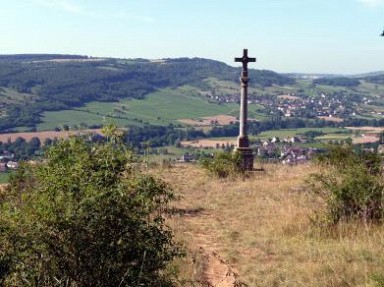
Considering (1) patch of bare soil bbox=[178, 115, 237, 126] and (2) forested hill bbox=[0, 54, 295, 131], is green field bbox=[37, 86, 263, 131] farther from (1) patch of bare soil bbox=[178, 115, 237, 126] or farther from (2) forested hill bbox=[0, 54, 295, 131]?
(2) forested hill bbox=[0, 54, 295, 131]

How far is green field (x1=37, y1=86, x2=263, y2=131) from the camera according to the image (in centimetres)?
8560

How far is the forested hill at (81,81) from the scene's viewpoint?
9862 cm

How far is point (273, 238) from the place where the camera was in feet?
30.3

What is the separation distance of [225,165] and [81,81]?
4810 inches

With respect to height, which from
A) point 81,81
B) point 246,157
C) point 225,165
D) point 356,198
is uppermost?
point 356,198

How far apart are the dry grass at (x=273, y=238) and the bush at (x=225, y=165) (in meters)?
1.96

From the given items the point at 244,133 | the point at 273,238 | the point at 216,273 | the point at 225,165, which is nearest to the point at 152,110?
the point at 244,133

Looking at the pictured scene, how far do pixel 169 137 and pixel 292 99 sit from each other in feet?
228

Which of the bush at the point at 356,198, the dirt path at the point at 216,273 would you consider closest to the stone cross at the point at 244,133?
the bush at the point at 356,198

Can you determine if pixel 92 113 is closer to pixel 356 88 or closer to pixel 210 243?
pixel 210 243

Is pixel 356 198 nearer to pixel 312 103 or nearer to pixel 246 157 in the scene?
pixel 246 157

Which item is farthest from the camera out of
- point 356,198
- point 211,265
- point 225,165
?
point 225,165

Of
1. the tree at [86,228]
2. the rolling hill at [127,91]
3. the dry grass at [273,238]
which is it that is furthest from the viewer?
the rolling hill at [127,91]

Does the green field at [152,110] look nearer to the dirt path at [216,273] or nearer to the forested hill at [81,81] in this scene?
the forested hill at [81,81]
